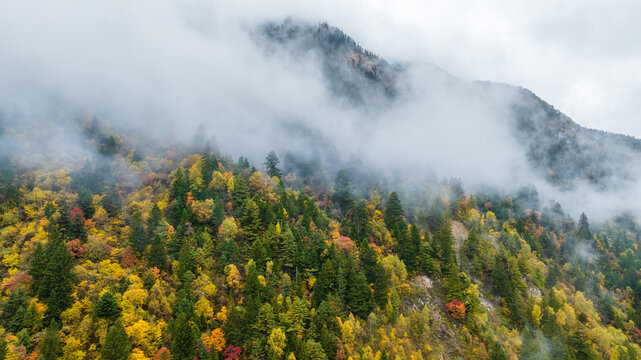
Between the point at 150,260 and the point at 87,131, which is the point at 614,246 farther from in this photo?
the point at 87,131

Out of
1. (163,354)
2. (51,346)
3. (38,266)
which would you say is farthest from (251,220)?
(51,346)

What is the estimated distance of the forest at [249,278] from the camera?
2397 inches

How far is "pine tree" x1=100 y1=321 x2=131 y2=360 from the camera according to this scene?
5253 cm

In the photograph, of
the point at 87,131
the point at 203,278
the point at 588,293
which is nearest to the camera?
the point at 203,278

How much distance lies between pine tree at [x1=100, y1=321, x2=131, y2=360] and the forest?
0.18 m

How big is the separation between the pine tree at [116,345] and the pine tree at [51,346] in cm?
682

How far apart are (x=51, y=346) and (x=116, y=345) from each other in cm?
962

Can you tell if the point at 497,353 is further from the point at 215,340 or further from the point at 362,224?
the point at 215,340

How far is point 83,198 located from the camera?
86.5 meters

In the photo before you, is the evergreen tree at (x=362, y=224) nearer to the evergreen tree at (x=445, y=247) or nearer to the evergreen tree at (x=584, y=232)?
the evergreen tree at (x=445, y=247)

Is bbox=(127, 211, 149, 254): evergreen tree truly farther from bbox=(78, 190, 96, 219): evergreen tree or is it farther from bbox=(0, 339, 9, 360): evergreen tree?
bbox=(0, 339, 9, 360): evergreen tree

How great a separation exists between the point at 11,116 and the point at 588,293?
24428 centimetres

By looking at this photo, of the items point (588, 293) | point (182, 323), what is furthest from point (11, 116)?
point (588, 293)

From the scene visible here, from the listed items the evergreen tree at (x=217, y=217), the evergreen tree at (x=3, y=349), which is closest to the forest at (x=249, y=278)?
Result: the evergreen tree at (x=3, y=349)
